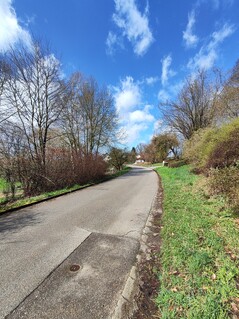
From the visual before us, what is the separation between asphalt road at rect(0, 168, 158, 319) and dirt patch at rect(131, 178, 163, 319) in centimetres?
21

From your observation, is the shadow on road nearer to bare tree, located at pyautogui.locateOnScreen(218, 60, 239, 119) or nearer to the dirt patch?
the dirt patch

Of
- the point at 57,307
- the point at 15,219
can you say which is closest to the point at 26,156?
the point at 15,219

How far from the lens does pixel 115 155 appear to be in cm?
3159

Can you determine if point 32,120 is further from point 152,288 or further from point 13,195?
point 152,288

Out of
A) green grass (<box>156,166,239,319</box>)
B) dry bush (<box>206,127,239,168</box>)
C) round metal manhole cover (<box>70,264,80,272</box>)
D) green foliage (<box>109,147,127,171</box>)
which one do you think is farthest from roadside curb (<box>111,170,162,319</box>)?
green foliage (<box>109,147,127,171</box>)

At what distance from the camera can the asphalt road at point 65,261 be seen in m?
2.04

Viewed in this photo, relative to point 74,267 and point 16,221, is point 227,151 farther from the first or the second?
point 16,221

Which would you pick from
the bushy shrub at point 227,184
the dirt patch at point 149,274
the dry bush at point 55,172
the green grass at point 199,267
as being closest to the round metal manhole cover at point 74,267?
the dirt patch at point 149,274

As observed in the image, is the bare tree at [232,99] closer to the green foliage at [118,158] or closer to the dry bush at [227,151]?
the dry bush at [227,151]

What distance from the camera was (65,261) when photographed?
2.90 metres

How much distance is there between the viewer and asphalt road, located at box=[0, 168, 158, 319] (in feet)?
6.70

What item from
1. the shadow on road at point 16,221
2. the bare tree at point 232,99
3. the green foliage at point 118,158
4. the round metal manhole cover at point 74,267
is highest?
the bare tree at point 232,99

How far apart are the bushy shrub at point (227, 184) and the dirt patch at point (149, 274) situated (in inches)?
97.1

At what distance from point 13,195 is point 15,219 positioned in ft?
13.0
